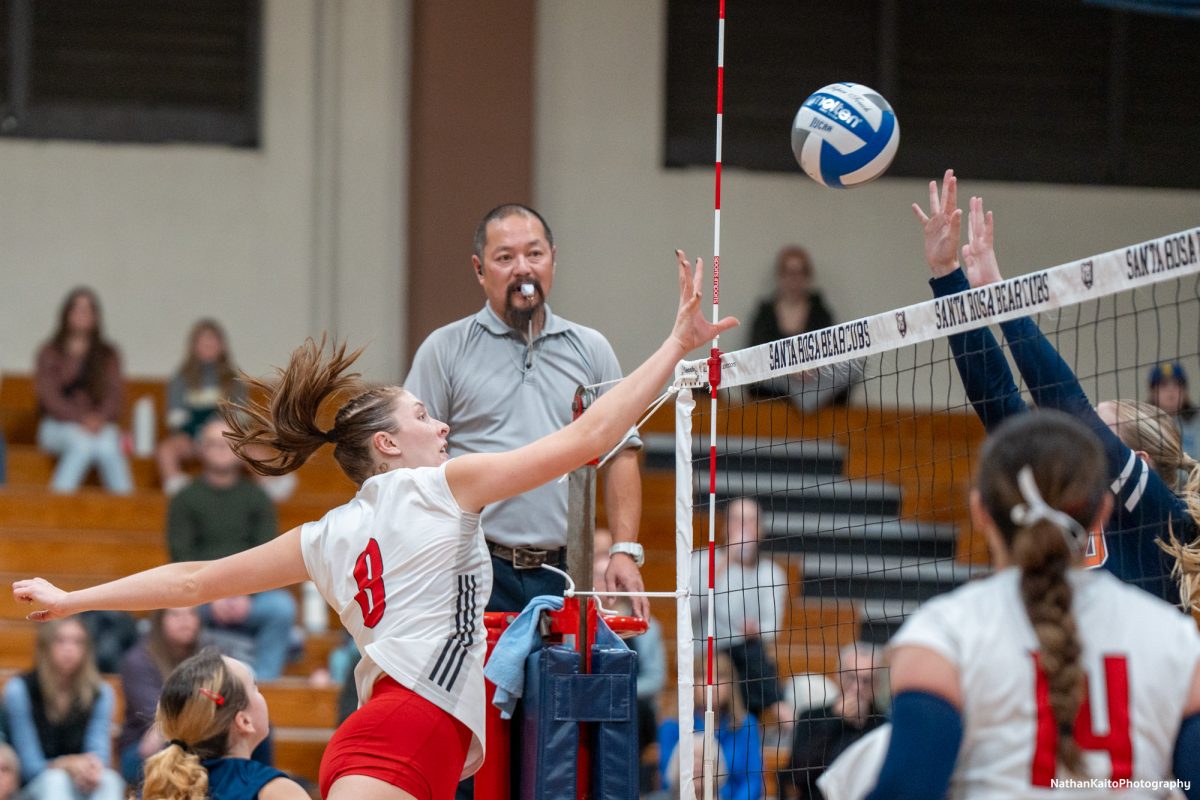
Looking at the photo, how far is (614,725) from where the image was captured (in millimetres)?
4836

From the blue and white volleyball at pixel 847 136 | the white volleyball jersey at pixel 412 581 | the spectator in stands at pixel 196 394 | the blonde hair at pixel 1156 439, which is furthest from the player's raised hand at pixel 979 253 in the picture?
the spectator in stands at pixel 196 394

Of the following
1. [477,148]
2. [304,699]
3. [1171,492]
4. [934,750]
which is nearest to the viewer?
[934,750]

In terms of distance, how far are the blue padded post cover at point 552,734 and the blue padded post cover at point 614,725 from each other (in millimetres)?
72

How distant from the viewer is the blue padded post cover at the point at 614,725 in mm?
4789

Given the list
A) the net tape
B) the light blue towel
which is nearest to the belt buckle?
the light blue towel

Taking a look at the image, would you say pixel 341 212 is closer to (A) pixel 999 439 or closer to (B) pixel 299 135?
(B) pixel 299 135

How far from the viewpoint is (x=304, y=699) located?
9.68 meters

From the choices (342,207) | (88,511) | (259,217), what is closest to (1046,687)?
(88,511)

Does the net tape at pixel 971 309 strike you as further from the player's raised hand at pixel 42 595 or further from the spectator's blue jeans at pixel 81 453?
the spectator's blue jeans at pixel 81 453

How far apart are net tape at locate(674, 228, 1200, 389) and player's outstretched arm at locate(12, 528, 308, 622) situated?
1.45 meters

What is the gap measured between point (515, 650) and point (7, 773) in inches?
153

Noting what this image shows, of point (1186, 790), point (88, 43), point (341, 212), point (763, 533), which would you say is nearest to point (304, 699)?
point (763, 533)

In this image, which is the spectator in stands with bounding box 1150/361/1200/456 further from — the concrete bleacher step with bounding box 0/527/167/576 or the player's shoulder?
the concrete bleacher step with bounding box 0/527/167/576

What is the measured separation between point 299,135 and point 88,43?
5.75 feet
